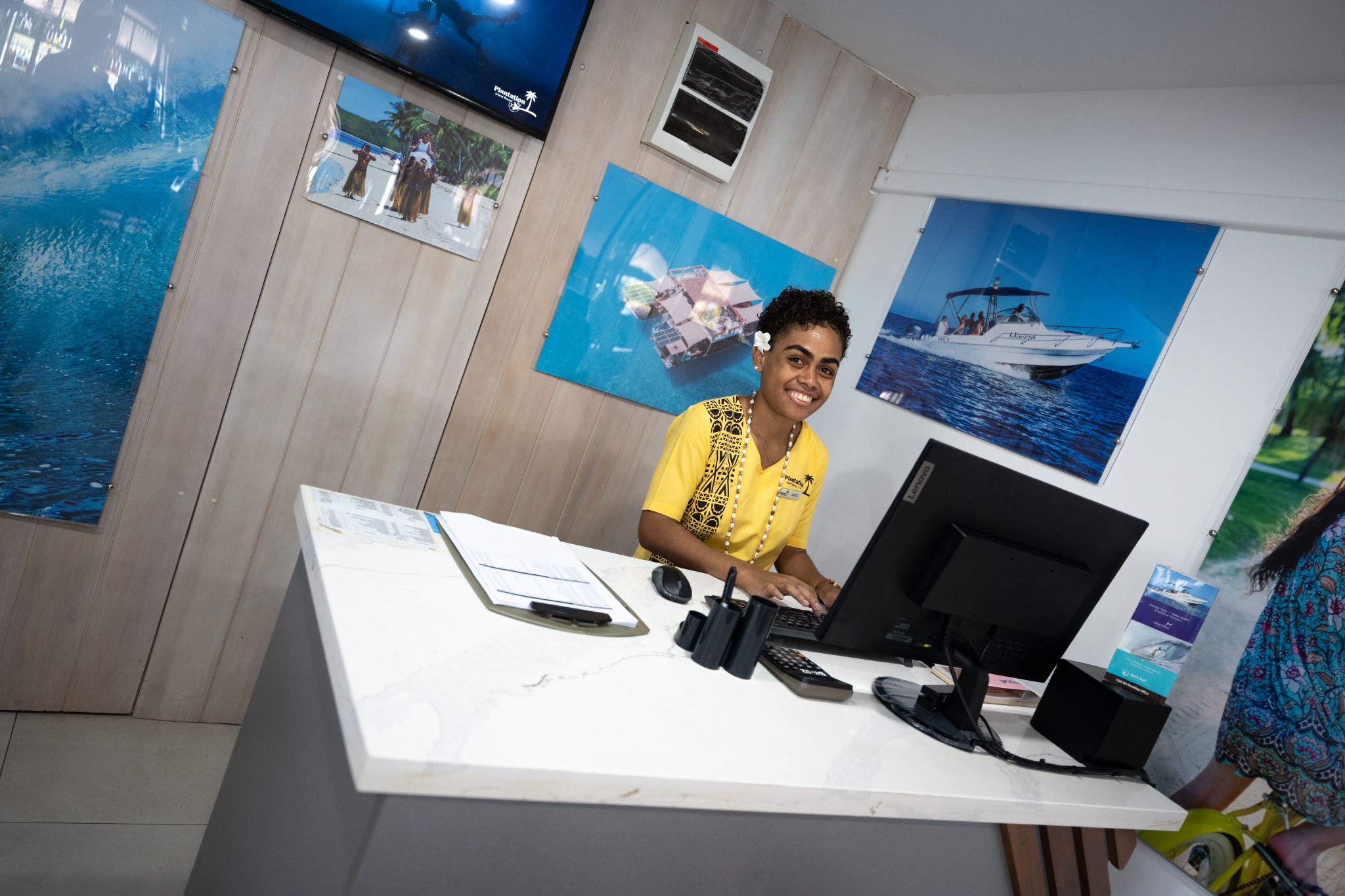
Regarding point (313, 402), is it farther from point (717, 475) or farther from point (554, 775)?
point (554, 775)

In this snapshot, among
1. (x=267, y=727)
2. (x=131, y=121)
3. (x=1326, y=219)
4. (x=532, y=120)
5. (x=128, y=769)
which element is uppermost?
(x=1326, y=219)

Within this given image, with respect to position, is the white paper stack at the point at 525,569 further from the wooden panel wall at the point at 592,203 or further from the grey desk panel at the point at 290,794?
the wooden panel wall at the point at 592,203

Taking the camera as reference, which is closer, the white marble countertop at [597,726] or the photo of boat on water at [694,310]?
the white marble countertop at [597,726]

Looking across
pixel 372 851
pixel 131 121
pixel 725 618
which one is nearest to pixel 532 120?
pixel 131 121

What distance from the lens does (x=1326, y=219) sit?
6.22ft

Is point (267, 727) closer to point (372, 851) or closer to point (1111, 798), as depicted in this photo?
point (372, 851)

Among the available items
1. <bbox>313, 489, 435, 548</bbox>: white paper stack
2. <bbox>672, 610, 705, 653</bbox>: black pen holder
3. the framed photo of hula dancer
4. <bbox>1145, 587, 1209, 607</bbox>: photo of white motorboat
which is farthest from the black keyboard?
the framed photo of hula dancer

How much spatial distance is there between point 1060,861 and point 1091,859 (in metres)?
0.08

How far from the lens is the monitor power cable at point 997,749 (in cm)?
147

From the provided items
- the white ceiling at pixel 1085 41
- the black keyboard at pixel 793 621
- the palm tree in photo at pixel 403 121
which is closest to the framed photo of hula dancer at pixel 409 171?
the palm tree in photo at pixel 403 121

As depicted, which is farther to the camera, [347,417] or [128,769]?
[347,417]

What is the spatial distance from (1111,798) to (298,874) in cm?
139

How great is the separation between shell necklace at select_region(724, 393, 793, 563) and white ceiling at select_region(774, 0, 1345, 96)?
1291mm

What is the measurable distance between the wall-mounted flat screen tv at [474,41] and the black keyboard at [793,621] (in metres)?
1.55
